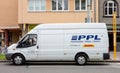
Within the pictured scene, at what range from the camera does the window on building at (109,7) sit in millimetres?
42094

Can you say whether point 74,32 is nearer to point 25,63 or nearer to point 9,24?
point 25,63

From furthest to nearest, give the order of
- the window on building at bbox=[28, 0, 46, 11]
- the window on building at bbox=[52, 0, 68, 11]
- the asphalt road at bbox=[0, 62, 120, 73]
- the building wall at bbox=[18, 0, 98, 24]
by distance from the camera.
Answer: the window on building at bbox=[28, 0, 46, 11] < the window on building at bbox=[52, 0, 68, 11] < the building wall at bbox=[18, 0, 98, 24] < the asphalt road at bbox=[0, 62, 120, 73]

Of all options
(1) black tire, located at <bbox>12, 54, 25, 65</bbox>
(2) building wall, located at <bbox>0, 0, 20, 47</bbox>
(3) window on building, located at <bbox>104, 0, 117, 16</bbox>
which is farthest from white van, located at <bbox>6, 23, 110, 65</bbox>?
(2) building wall, located at <bbox>0, 0, 20, 47</bbox>

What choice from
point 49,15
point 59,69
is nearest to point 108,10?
point 49,15

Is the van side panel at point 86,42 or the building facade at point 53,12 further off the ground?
the building facade at point 53,12

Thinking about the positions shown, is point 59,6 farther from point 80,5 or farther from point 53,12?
point 80,5

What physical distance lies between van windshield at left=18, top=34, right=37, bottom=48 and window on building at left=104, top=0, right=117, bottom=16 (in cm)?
2052

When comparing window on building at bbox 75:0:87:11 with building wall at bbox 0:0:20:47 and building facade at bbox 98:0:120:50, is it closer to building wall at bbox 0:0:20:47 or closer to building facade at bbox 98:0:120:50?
building facade at bbox 98:0:120:50

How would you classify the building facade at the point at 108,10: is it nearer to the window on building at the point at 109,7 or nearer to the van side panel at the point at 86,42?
the window on building at the point at 109,7

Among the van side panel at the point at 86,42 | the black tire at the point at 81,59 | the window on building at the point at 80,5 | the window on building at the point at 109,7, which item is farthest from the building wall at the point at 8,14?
the black tire at the point at 81,59

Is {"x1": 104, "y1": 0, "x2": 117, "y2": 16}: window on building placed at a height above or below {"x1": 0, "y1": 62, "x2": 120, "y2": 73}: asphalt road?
above

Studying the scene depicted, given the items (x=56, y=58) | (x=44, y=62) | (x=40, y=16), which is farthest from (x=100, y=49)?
(x=40, y=16)

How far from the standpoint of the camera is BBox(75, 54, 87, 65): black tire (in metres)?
22.5

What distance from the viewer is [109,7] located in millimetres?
42250
